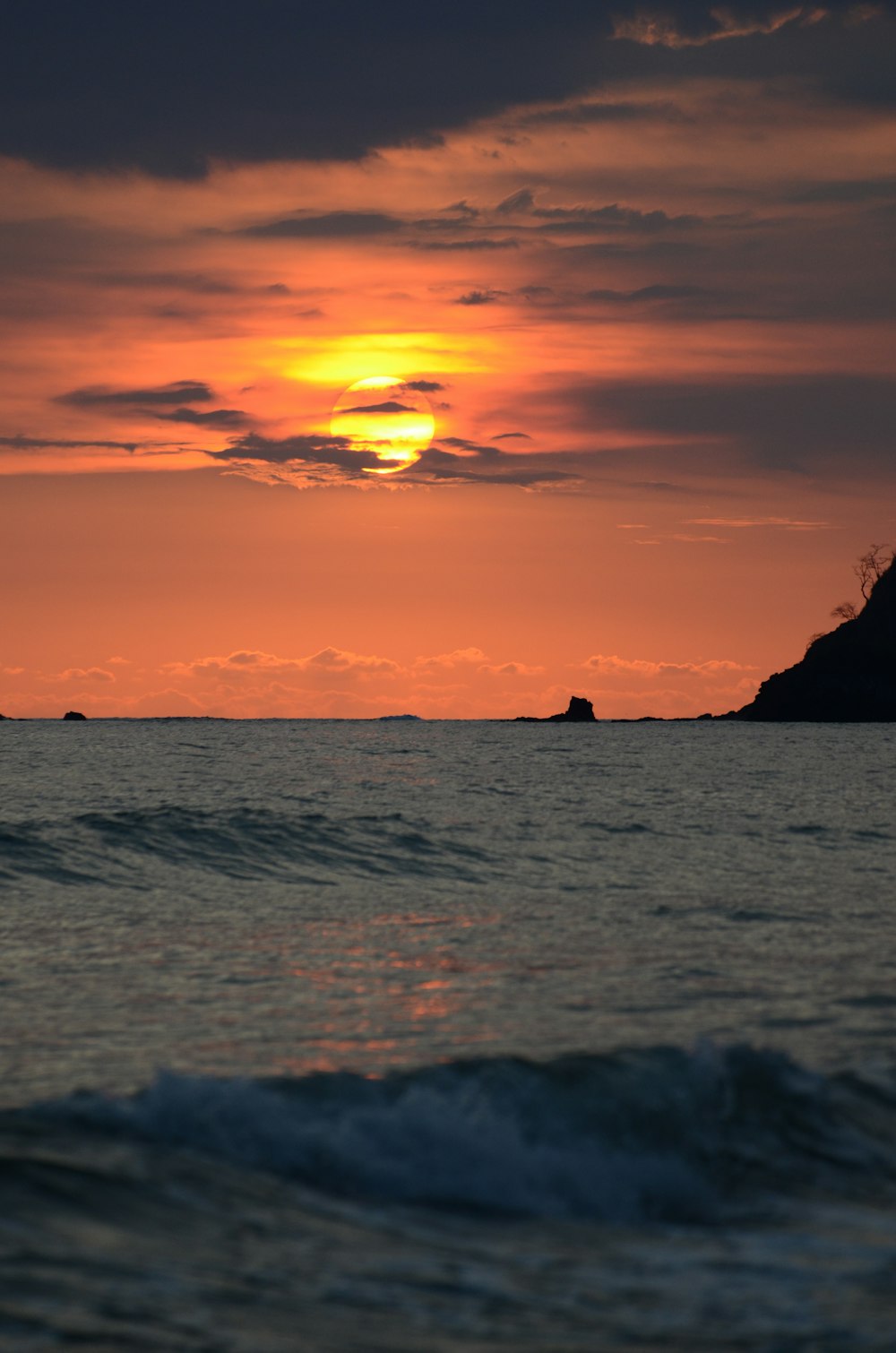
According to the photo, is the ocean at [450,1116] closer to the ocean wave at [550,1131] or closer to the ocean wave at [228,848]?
the ocean wave at [550,1131]

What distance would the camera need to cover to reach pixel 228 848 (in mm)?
30859

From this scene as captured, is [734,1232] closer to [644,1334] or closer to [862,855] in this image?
[644,1334]

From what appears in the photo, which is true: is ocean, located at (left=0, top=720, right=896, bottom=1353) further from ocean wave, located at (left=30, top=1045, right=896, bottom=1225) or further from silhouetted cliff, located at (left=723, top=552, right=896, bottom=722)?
silhouetted cliff, located at (left=723, top=552, right=896, bottom=722)

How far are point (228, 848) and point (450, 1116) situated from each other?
21285 millimetres

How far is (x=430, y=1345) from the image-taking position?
258 inches

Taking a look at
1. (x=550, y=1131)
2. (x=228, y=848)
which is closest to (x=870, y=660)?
(x=228, y=848)

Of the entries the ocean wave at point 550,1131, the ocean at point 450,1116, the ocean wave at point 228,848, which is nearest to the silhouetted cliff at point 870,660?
the ocean wave at point 228,848

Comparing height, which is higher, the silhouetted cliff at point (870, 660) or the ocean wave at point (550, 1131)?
the silhouetted cliff at point (870, 660)

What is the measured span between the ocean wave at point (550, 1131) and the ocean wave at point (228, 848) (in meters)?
15.2

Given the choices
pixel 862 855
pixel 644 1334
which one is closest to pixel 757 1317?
pixel 644 1334

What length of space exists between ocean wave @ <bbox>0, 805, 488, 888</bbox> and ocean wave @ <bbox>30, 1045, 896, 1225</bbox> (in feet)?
50.0

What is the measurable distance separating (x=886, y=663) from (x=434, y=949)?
628ft

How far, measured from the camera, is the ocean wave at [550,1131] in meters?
9.24

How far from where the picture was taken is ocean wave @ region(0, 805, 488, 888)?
27172 mm
